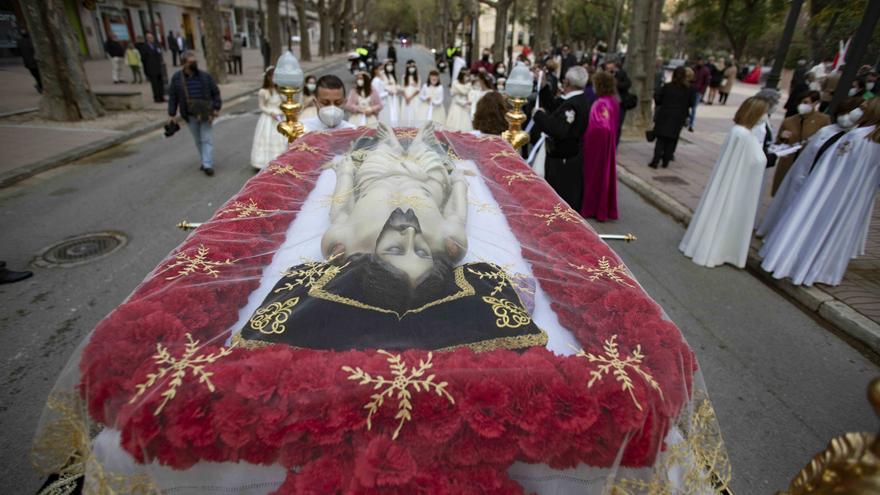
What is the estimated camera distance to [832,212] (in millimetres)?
4508

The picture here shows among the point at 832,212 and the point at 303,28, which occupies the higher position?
the point at 303,28

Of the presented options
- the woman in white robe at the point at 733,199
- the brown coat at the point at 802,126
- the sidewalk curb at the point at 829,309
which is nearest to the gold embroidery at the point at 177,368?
the sidewalk curb at the point at 829,309

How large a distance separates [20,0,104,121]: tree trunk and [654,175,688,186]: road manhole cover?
1341 centimetres

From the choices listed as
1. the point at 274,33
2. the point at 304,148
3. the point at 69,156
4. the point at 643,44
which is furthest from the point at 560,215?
the point at 274,33

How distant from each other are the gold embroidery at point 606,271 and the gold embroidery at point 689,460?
1.98ft

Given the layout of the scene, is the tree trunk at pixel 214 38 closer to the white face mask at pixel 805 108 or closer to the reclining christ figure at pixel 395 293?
the reclining christ figure at pixel 395 293

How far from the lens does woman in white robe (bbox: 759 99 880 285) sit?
4.29m

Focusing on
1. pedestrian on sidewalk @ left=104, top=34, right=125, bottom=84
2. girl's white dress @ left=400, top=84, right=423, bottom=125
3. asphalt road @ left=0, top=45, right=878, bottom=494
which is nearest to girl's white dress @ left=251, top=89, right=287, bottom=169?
asphalt road @ left=0, top=45, right=878, bottom=494

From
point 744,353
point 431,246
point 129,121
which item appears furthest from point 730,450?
point 129,121

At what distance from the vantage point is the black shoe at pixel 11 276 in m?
4.25

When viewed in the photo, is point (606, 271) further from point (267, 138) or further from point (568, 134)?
point (267, 138)

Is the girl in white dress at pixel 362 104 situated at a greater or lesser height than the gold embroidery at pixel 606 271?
greater

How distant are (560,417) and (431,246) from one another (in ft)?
3.37

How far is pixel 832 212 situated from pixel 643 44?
820 cm
